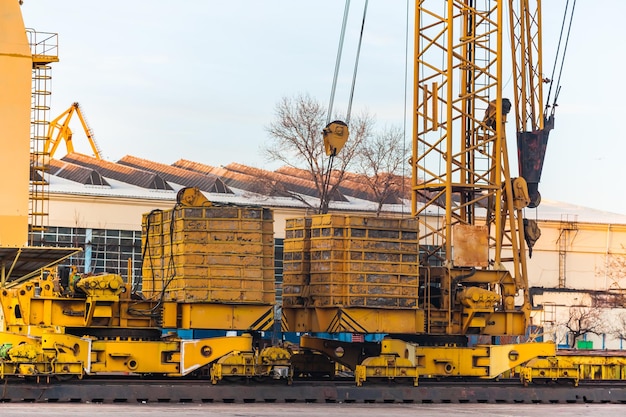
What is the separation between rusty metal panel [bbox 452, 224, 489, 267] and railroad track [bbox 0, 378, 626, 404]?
4246 mm

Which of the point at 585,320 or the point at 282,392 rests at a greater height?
the point at 585,320

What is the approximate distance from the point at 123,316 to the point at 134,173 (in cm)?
3716

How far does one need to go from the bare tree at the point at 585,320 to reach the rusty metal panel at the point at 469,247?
2480 cm

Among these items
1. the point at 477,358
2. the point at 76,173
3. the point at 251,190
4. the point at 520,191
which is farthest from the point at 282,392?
the point at 76,173

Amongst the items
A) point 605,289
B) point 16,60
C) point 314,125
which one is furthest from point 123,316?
point 605,289

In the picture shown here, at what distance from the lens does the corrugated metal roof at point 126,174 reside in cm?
6259

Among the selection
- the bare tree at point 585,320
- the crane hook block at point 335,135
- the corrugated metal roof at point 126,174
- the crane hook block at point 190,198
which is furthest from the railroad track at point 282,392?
the corrugated metal roof at point 126,174

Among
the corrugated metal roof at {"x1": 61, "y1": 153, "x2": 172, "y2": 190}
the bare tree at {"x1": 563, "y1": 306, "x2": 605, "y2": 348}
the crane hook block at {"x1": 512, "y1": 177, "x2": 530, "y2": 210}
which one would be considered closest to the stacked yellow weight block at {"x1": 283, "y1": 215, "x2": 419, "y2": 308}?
the crane hook block at {"x1": 512, "y1": 177, "x2": 530, "y2": 210}

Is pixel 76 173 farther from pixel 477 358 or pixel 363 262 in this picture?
pixel 363 262

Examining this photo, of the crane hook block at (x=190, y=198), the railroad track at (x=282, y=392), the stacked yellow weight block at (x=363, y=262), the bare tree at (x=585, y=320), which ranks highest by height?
the crane hook block at (x=190, y=198)

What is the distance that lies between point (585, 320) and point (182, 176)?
76.3 feet

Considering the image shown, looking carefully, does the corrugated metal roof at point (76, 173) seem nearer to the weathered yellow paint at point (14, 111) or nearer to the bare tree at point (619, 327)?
the weathered yellow paint at point (14, 111)

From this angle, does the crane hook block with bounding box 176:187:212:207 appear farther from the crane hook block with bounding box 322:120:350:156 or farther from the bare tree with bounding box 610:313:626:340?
the bare tree with bounding box 610:313:626:340

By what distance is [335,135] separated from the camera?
33.7 metres
